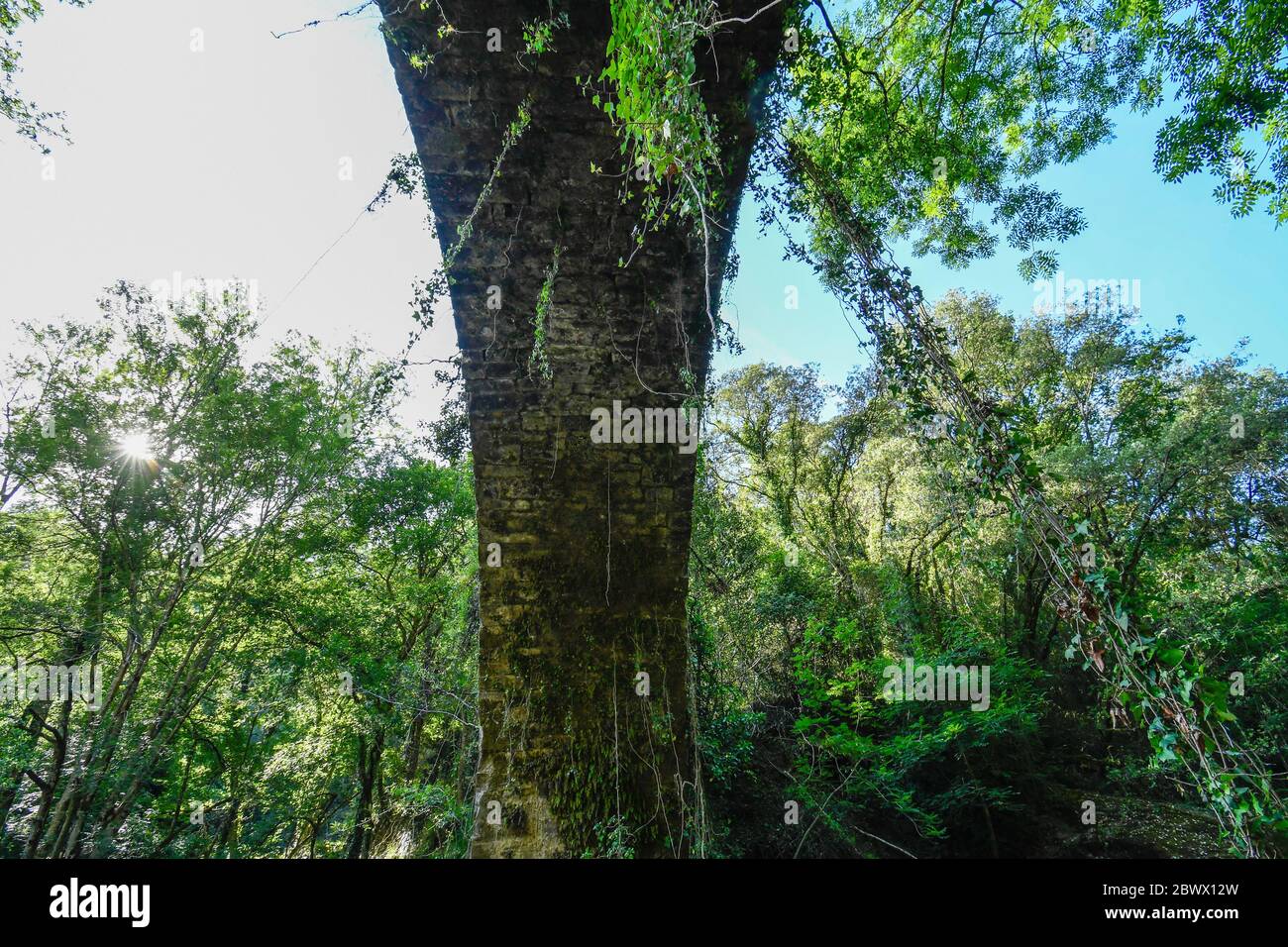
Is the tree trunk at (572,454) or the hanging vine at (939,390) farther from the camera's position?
the tree trunk at (572,454)

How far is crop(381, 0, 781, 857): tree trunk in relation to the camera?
2.49 m

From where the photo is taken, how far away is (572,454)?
9.92 feet

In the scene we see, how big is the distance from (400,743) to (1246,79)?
1490cm

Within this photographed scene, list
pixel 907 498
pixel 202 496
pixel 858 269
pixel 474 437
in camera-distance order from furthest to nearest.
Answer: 1. pixel 907 498
2. pixel 202 496
3. pixel 474 437
4. pixel 858 269

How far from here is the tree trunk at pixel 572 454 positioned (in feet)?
8.17

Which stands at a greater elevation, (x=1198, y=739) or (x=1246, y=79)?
(x=1246, y=79)

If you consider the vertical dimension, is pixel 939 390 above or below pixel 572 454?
above

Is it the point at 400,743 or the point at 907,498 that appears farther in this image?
the point at 400,743

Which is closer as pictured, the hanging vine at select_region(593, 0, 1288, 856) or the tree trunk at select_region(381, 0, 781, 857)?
the hanging vine at select_region(593, 0, 1288, 856)

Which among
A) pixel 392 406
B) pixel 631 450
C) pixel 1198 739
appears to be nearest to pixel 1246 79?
pixel 1198 739
